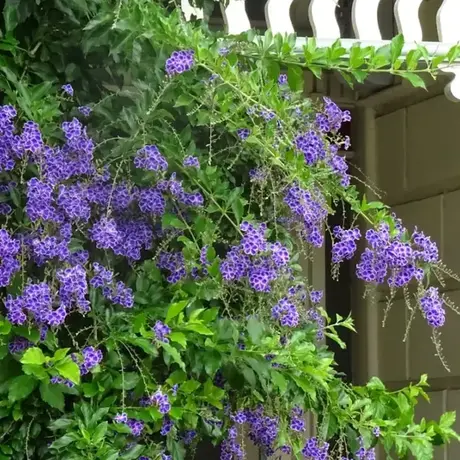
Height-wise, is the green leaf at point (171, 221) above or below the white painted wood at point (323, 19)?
below

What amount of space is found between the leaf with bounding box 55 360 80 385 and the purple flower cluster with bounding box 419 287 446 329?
96 cm

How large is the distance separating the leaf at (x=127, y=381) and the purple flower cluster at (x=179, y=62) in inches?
29.3

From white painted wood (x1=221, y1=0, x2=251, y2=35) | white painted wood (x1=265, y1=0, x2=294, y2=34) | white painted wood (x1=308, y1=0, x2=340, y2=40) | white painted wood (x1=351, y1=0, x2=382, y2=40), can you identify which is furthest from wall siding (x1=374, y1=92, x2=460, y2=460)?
white painted wood (x1=221, y1=0, x2=251, y2=35)

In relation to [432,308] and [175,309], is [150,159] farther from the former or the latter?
[432,308]

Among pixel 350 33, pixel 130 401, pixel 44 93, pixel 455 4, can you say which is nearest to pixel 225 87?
pixel 44 93

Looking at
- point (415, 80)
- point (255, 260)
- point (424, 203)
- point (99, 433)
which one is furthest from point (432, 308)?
point (424, 203)

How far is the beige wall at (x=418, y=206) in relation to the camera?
3.91 m

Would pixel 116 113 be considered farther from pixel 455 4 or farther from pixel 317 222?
pixel 455 4

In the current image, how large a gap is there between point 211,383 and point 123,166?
60 centimetres

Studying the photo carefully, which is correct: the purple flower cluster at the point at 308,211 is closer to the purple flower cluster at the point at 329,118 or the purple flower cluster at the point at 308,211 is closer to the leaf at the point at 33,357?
the purple flower cluster at the point at 329,118

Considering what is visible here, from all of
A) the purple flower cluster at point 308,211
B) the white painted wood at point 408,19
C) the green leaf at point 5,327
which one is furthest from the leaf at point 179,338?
the white painted wood at point 408,19

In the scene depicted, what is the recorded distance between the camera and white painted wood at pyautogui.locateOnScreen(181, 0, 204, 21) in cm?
282

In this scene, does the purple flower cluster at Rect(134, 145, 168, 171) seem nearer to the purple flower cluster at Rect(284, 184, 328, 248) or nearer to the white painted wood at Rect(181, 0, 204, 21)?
the purple flower cluster at Rect(284, 184, 328, 248)

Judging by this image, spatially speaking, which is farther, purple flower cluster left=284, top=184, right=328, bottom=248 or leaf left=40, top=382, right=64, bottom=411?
purple flower cluster left=284, top=184, right=328, bottom=248
